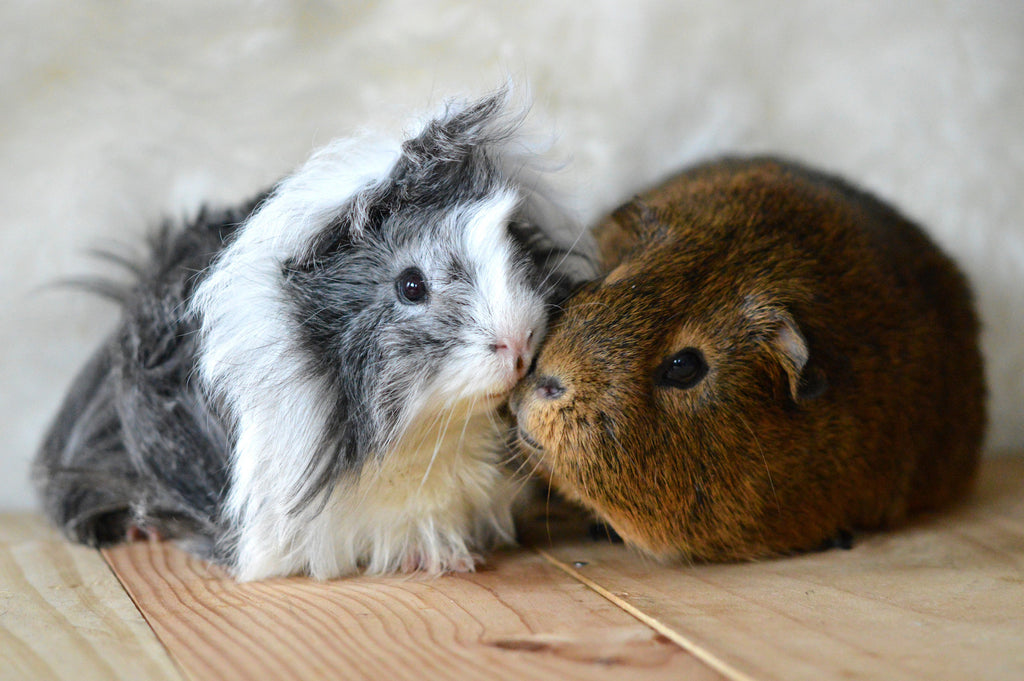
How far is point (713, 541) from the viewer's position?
1.37m

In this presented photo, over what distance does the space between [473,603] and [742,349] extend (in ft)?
1.75

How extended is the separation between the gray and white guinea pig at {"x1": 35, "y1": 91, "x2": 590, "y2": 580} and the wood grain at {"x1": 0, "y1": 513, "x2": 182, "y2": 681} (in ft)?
0.62

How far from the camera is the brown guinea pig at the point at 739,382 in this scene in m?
1.30

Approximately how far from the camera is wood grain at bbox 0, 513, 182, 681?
3.30ft

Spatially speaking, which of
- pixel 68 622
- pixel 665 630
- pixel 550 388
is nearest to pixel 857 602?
pixel 665 630

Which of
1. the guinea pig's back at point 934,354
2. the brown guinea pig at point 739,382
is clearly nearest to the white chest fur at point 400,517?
the brown guinea pig at point 739,382

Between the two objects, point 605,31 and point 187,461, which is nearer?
point 187,461

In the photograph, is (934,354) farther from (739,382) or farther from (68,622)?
(68,622)

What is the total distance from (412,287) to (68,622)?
63 cm

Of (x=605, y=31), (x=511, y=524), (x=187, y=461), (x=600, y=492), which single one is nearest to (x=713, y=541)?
(x=600, y=492)

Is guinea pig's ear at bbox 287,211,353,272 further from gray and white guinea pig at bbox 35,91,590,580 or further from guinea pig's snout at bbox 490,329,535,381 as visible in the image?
guinea pig's snout at bbox 490,329,535,381

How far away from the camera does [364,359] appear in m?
1.31

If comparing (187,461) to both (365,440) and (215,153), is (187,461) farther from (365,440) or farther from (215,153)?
(215,153)

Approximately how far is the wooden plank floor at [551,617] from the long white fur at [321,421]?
0.20 feet
